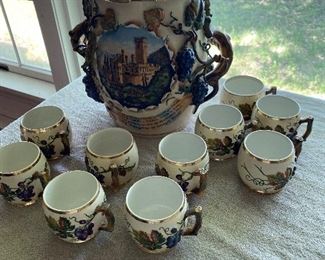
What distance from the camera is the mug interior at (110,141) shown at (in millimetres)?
556

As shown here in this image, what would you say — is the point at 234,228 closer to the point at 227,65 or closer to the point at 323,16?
the point at 227,65

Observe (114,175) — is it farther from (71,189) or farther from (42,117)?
(42,117)

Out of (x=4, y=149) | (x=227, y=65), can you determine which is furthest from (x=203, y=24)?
(x=4, y=149)

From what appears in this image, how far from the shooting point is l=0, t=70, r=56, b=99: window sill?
3.51 feet

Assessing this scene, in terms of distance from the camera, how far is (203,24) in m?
0.54

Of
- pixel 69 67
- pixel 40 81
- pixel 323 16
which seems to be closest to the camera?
pixel 323 16

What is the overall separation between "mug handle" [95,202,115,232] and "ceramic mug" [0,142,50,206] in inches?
3.8

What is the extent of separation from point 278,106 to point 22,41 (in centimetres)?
75

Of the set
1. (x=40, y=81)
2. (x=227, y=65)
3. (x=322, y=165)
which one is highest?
(x=227, y=65)

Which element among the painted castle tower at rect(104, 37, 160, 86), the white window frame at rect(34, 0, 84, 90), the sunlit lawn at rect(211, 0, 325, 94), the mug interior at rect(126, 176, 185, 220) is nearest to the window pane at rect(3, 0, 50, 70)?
the white window frame at rect(34, 0, 84, 90)

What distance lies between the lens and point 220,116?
593mm

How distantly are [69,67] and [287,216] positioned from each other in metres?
0.64

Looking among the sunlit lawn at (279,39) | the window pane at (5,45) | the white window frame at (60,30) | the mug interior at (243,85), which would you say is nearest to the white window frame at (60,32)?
the white window frame at (60,30)

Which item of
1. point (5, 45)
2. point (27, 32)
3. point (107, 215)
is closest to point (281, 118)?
point (107, 215)
